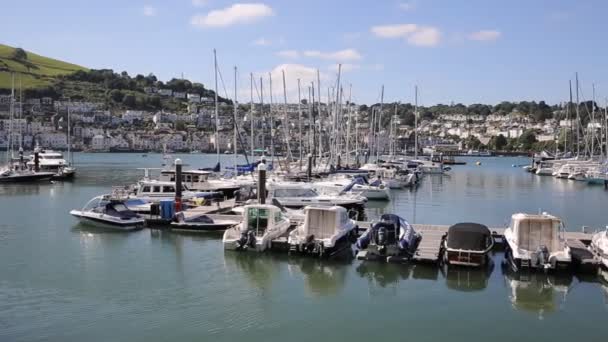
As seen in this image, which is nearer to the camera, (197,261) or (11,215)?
(197,261)

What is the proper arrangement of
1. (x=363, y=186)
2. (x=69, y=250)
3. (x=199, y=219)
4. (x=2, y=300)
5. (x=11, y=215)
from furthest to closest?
(x=363, y=186) → (x=11, y=215) → (x=199, y=219) → (x=69, y=250) → (x=2, y=300)

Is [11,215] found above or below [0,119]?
below

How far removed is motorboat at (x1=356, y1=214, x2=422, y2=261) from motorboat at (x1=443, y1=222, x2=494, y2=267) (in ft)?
5.82

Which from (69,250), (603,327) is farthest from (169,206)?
(603,327)

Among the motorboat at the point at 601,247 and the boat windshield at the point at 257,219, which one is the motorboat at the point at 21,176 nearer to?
the boat windshield at the point at 257,219

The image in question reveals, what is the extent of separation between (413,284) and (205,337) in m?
8.97

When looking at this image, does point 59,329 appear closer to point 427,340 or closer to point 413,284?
point 427,340

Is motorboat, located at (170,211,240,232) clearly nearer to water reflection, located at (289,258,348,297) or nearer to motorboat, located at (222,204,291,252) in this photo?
motorboat, located at (222,204,291,252)

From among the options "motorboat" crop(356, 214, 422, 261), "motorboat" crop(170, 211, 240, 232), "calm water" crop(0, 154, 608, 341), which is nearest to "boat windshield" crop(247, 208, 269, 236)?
"calm water" crop(0, 154, 608, 341)

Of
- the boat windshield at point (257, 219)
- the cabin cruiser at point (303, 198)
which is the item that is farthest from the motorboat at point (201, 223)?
the cabin cruiser at point (303, 198)

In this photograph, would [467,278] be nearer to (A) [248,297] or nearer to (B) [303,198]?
(A) [248,297]

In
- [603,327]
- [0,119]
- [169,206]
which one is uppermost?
[0,119]

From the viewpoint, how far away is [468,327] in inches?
685

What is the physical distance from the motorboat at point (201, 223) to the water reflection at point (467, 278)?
12.3 m
